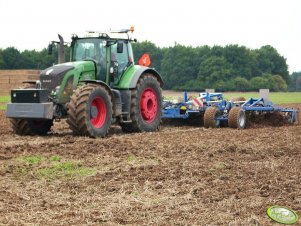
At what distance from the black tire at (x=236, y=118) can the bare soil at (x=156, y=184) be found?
12.0ft

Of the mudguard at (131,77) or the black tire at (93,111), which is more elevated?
the mudguard at (131,77)

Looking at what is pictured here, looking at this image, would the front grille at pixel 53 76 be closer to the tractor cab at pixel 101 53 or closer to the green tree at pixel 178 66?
the tractor cab at pixel 101 53

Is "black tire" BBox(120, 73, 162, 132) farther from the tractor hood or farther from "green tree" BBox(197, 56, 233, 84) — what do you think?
"green tree" BBox(197, 56, 233, 84)

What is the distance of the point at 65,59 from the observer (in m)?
14.0

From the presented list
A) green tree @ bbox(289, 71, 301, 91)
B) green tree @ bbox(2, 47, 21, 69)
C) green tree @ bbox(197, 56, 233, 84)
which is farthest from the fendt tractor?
green tree @ bbox(289, 71, 301, 91)

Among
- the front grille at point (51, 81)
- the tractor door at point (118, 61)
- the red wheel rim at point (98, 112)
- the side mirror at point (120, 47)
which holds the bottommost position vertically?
the red wheel rim at point (98, 112)

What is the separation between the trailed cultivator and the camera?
49.4ft

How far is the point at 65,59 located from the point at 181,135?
366cm

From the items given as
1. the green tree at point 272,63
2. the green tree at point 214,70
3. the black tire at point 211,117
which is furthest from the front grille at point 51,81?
the green tree at point 272,63

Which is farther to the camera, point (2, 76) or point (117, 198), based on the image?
point (2, 76)

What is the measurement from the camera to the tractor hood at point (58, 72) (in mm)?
12305

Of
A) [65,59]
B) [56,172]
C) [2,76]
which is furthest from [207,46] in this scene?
[56,172]

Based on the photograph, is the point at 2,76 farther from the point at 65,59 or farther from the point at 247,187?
the point at 247,187

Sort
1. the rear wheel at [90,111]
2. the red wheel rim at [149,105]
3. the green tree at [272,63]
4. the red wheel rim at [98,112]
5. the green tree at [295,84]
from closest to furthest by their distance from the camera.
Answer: the rear wheel at [90,111]
the red wheel rim at [98,112]
the red wheel rim at [149,105]
the green tree at [272,63]
the green tree at [295,84]
